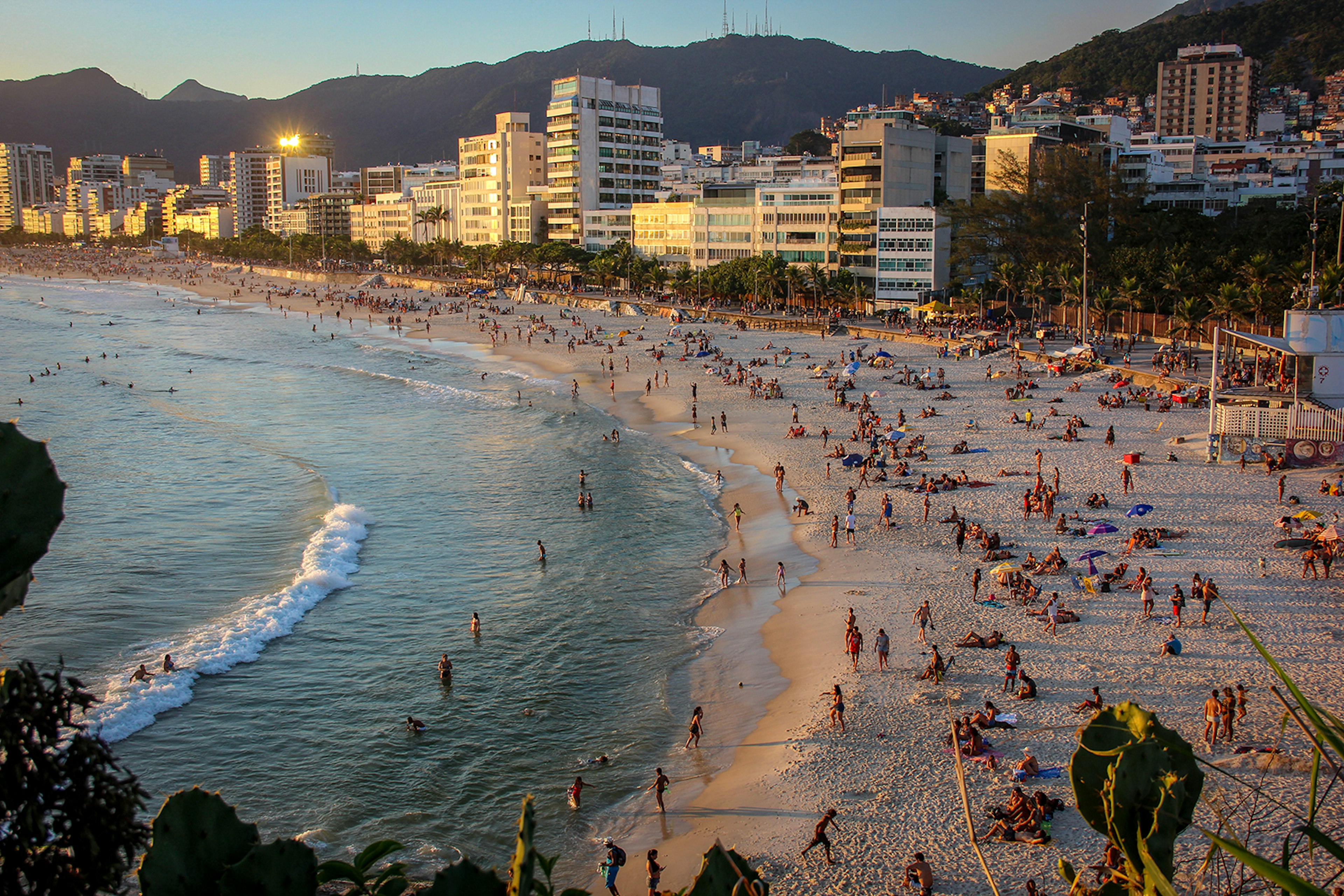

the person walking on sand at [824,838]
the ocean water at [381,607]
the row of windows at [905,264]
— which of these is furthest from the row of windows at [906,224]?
the person walking on sand at [824,838]

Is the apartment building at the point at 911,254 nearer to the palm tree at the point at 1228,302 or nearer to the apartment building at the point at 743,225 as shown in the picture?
the apartment building at the point at 743,225

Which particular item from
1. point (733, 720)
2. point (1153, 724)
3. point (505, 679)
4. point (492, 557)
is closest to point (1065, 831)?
point (733, 720)

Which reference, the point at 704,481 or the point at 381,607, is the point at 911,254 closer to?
the point at 704,481

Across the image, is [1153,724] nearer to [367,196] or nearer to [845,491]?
[845,491]

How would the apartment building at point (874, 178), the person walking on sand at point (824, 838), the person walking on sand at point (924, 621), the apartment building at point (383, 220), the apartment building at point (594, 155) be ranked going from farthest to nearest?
the apartment building at point (383, 220) → the apartment building at point (594, 155) → the apartment building at point (874, 178) → the person walking on sand at point (924, 621) → the person walking on sand at point (824, 838)

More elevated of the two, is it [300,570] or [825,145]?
[825,145]

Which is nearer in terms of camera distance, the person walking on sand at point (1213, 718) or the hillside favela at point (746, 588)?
the hillside favela at point (746, 588)

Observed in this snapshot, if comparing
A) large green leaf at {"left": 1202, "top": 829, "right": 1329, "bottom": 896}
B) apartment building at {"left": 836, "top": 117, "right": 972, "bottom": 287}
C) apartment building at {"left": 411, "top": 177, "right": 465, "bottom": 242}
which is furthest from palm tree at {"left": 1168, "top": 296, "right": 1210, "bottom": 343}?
apartment building at {"left": 411, "top": 177, "right": 465, "bottom": 242}
